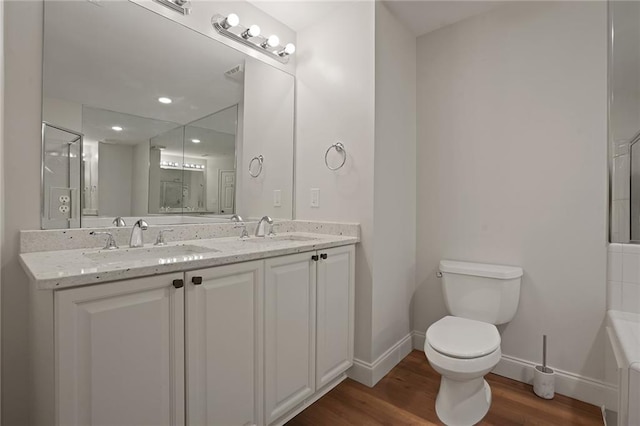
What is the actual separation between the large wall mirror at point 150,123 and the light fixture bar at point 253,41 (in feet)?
0.28

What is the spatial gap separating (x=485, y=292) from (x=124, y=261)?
1.94 metres

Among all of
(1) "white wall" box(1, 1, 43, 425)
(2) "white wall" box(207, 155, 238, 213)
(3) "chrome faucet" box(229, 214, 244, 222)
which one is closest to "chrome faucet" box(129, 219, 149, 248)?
(1) "white wall" box(1, 1, 43, 425)

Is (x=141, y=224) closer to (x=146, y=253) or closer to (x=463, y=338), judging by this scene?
(x=146, y=253)

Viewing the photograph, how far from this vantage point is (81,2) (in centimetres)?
144

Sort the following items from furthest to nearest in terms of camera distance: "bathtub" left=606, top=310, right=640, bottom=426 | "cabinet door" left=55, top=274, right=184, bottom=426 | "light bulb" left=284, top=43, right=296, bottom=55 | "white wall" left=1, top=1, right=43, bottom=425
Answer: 1. "light bulb" left=284, top=43, right=296, bottom=55
2. "white wall" left=1, top=1, right=43, bottom=425
3. "bathtub" left=606, top=310, right=640, bottom=426
4. "cabinet door" left=55, top=274, right=184, bottom=426

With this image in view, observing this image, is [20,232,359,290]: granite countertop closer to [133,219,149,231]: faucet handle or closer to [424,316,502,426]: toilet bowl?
[133,219,149,231]: faucet handle

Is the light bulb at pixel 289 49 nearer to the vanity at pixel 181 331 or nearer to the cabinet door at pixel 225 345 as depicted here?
the vanity at pixel 181 331

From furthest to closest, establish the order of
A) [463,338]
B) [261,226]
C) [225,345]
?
[261,226] < [463,338] < [225,345]

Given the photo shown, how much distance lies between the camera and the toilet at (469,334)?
4.92ft

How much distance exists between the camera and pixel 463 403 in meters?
1.62

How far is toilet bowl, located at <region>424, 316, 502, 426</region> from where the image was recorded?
4.86ft

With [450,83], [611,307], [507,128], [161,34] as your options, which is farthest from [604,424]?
[161,34]

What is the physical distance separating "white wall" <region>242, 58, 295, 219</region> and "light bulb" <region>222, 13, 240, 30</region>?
0.80 feet

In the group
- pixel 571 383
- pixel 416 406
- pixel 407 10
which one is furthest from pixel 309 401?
pixel 407 10
